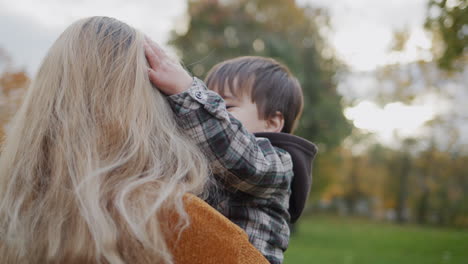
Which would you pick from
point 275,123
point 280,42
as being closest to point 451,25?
point 275,123

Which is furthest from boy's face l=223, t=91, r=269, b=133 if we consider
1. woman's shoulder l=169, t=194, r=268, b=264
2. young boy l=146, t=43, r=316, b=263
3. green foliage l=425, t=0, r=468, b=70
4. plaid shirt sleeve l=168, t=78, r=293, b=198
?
green foliage l=425, t=0, r=468, b=70

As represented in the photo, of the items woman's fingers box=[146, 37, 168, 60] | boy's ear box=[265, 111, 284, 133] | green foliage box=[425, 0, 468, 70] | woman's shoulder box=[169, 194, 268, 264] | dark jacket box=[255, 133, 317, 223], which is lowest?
A: woman's shoulder box=[169, 194, 268, 264]

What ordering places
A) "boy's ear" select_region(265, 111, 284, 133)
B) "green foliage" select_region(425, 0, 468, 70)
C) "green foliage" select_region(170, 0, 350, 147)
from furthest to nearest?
"green foliage" select_region(170, 0, 350, 147)
"green foliage" select_region(425, 0, 468, 70)
"boy's ear" select_region(265, 111, 284, 133)

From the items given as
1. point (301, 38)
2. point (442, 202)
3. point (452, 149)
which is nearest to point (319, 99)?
point (301, 38)

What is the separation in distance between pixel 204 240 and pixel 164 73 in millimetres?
641

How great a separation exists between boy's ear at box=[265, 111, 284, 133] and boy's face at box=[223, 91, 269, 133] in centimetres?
2

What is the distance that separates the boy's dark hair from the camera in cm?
243

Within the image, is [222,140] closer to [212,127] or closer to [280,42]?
[212,127]

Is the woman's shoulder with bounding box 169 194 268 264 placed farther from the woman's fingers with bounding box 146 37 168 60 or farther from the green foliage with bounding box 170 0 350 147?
the green foliage with bounding box 170 0 350 147

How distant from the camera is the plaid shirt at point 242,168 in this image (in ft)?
5.34

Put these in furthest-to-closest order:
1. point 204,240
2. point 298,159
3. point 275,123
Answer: point 275,123 < point 298,159 < point 204,240

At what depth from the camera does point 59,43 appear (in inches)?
61.6

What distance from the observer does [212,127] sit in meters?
1.63

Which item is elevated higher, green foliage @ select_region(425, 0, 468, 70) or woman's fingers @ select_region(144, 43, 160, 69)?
green foliage @ select_region(425, 0, 468, 70)
